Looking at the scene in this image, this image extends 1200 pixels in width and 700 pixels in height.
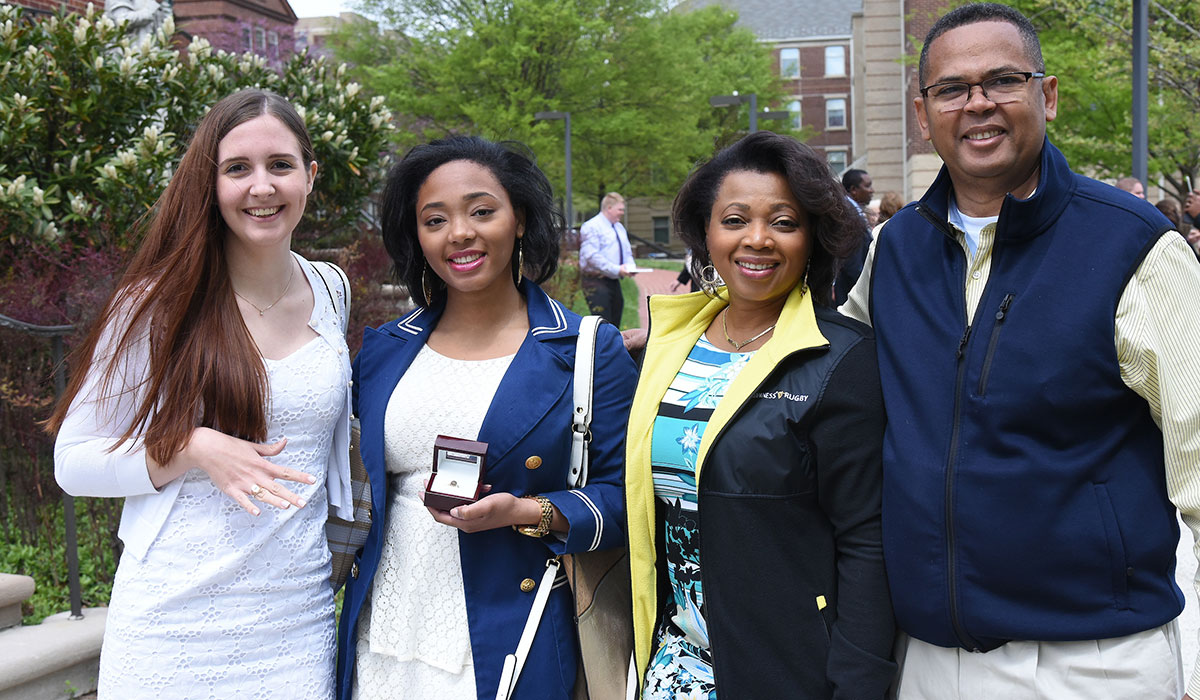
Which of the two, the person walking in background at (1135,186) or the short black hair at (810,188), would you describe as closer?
the short black hair at (810,188)

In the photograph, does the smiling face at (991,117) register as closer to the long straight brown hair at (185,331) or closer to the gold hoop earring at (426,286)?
the gold hoop earring at (426,286)

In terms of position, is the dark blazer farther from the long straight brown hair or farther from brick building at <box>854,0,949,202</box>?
brick building at <box>854,0,949,202</box>

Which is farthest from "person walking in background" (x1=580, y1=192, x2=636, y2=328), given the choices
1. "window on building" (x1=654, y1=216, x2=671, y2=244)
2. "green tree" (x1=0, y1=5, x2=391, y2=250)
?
"window on building" (x1=654, y1=216, x2=671, y2=244)

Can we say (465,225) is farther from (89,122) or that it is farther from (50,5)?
(50,5)

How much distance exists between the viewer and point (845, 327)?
2.47 metres

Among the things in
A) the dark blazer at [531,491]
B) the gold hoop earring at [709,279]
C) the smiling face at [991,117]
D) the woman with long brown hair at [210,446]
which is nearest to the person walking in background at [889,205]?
the gold hoop earring at [709,279]

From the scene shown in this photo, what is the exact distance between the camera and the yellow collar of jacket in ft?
7.90

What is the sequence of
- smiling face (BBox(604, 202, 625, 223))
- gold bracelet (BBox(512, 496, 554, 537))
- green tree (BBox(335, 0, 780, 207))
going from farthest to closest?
green tree (BBox(335, 0, 780, 207)) → smiling face (BBox(604, 202, 625, 223)) → gold bracelet (BBox(512, 496, 554, 537))

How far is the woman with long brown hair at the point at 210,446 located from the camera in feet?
8.03

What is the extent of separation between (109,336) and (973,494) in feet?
6.86

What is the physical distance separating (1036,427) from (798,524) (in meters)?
0.57

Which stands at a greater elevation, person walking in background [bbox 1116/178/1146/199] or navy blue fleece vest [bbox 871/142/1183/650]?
person walking in background [bbox 1116/178/1146/199]

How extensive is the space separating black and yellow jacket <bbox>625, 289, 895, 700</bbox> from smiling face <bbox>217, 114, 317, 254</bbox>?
1.28 metres

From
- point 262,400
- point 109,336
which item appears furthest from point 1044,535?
point 109,336
